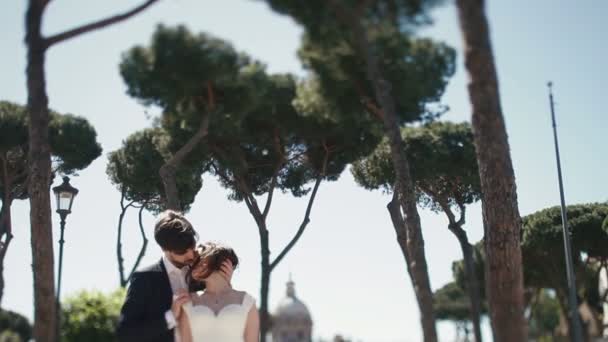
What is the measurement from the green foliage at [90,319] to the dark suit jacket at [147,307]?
595cm

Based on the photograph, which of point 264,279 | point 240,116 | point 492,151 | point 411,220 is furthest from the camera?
point 264,279

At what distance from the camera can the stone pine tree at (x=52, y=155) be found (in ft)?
65.8

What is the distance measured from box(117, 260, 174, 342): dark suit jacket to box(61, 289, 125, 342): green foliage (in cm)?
595

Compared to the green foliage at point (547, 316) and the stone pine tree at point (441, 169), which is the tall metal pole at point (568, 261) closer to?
the stone pine tree at point (441, 169)

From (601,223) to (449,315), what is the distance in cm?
2460

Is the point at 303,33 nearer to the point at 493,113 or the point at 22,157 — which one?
the point at 493,113

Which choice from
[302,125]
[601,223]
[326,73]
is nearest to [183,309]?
[326,73]

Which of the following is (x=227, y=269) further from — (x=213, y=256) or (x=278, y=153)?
(x=278, y=153)

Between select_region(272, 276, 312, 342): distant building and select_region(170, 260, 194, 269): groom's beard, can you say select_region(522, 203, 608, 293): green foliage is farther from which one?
select_region(272, 276, 312, 342): distant building

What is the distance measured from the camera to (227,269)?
4.05 m

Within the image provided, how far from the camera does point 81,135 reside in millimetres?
21156

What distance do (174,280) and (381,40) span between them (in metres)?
5.63

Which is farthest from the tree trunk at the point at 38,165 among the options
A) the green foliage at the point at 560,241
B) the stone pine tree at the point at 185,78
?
the green foliage at the point at 560,241

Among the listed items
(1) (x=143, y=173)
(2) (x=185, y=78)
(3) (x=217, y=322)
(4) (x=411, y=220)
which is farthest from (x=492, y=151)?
(1) (x=143, y=173)
